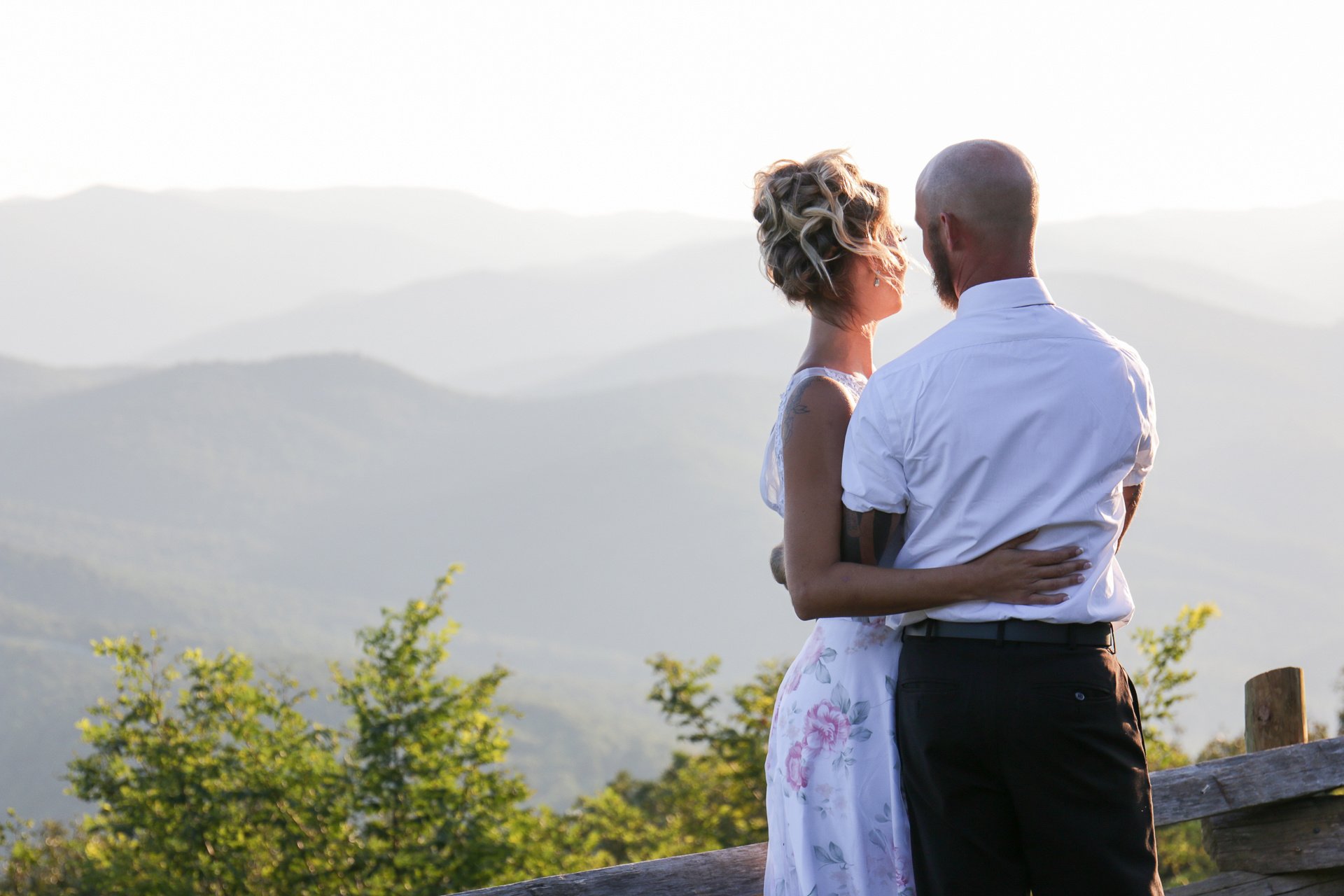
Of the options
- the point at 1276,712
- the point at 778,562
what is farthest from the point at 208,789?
the point at 1276,712

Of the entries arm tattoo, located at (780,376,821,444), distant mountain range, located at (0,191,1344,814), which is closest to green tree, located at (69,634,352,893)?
arm tattoo, located at (780,376,821,444)

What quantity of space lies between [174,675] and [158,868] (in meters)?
0.92

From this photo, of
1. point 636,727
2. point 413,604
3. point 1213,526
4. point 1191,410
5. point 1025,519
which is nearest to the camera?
point 1025,519

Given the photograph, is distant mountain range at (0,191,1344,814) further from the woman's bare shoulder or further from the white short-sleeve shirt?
the white short-sleeve shirt

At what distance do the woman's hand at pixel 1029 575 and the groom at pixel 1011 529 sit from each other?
2cm

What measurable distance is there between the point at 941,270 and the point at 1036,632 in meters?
0.64

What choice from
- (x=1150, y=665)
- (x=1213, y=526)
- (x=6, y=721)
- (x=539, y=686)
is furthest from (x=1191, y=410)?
(x=1150, y=665)

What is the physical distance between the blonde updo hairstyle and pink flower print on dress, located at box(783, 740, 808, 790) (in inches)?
31.5

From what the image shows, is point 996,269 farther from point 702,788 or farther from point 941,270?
point 702,788

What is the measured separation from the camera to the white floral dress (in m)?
2.10

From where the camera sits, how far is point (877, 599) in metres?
1.96

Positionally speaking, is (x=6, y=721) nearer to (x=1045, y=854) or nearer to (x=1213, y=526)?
(x=1045, y=854)

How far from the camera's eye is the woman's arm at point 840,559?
6.21 ft

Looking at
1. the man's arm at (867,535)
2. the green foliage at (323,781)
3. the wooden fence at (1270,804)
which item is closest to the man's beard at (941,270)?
the man's arm at (867,535)
